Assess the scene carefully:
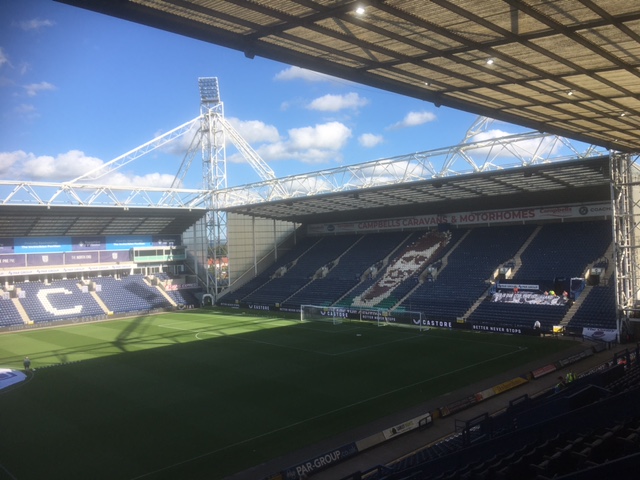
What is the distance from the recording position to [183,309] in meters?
52.9

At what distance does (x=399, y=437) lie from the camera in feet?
54.2

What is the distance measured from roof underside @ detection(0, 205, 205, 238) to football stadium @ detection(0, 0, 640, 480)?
0.26 metres

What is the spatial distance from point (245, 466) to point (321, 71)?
1093 centimetres

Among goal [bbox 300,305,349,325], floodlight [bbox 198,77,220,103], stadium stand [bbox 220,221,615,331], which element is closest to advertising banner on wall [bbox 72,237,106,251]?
stadium stand [bbox 220,221,615,331]

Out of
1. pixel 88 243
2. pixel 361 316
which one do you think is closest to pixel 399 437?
pixel 361 316

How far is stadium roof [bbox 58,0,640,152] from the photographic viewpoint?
9.36 m

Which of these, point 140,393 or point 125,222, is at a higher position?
point 125,222

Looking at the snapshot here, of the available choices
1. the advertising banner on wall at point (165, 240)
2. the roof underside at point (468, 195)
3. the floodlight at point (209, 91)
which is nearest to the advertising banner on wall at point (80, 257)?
the advertising banner on wall at point (165, 240)

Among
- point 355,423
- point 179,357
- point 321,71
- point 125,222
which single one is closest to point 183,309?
point 125,222

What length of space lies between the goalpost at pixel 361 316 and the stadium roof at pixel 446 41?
23.8 meters

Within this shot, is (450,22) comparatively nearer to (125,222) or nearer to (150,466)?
(150,466)

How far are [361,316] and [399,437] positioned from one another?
24778 mm

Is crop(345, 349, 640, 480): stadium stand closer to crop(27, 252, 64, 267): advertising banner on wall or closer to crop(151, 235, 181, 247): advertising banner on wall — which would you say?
crop(27, 252, 64, 267): advertising banner on wall

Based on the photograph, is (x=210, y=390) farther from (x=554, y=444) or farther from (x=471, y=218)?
(x=471, y=218)
